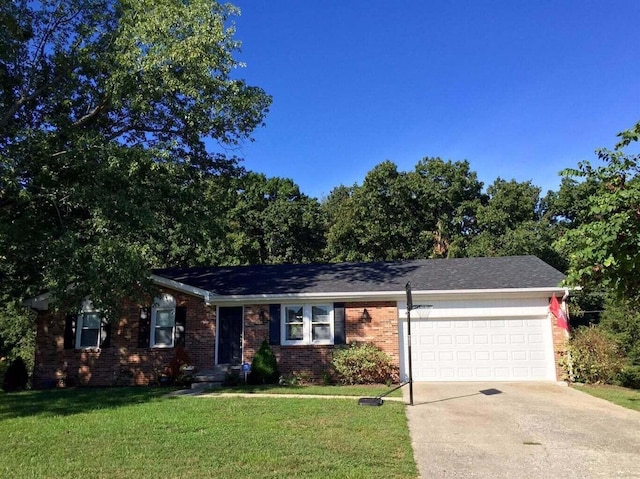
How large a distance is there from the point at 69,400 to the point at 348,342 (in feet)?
24.6

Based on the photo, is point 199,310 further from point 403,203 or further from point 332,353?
point 403,203

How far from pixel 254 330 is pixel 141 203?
17.2 ft

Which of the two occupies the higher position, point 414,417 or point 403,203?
point 403,203

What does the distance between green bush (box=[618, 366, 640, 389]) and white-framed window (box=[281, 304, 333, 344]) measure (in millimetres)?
7983

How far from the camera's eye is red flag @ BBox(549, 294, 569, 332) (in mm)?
14087

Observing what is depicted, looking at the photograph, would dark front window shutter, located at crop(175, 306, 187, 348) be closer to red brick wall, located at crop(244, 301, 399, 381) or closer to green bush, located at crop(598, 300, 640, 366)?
red brick wall, located at crop(244, 301, 399, 381)

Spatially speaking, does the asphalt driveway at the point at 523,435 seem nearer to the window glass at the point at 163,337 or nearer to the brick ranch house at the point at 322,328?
the brick ranch house at the point at 322,328

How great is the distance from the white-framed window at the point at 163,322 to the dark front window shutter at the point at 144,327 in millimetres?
125

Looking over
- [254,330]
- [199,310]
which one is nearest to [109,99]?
[199,310]

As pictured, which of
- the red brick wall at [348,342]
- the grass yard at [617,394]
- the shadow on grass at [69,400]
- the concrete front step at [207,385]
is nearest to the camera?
the shadow on grass at [69,400]

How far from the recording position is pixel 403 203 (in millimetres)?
31219

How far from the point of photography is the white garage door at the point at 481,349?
14.7 m

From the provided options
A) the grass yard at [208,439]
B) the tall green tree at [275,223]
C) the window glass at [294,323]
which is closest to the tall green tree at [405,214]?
the tall green tree at [275,223]

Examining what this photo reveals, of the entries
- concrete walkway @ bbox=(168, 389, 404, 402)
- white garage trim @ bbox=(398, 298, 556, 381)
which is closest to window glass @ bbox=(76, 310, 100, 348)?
concrete walkway @ bbox=(168, 389, 404, 402)
